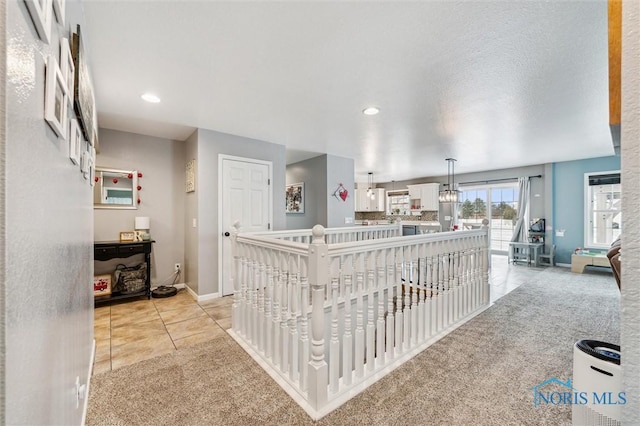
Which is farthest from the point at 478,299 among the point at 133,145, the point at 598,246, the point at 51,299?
the point at 133,145

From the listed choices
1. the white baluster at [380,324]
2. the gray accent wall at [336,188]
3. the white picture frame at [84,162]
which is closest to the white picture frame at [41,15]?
the white picture frame at [84,162]

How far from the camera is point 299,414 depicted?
62.2 inches

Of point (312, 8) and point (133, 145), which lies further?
point (133, 145)

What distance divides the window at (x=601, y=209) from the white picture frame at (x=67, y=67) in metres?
8.12

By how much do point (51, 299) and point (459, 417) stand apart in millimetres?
2039

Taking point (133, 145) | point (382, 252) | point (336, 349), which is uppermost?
point (133, 145)

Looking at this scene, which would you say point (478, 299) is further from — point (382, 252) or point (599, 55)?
point (599, 55)

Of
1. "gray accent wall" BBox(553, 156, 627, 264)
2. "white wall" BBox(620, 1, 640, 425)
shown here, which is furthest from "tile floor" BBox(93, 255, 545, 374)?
"gray accent wall" BBox(553, 156, 627, 264)

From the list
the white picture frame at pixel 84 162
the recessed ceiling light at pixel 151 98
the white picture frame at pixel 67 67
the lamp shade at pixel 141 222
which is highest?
the recessed ceiling light at pixel 151 98

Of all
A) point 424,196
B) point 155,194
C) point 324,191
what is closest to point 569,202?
point 424,196

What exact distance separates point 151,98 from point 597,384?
3.89 meters

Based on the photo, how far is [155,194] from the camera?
4.13 meters

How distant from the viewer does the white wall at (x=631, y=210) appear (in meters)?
0.49

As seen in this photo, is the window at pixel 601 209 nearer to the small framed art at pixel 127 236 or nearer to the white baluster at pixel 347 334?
the white baluster at pixel 347 334
